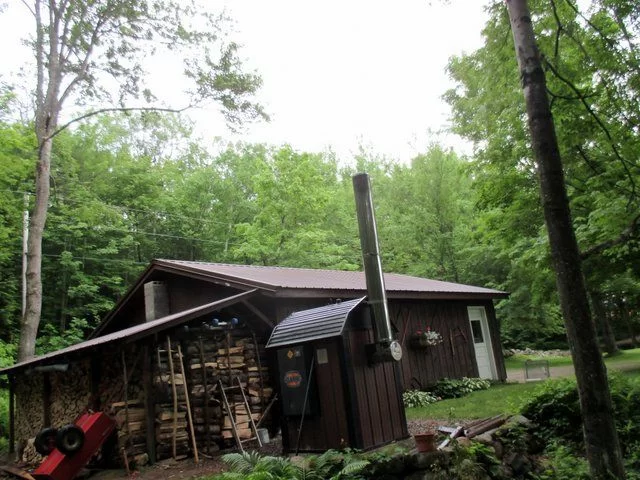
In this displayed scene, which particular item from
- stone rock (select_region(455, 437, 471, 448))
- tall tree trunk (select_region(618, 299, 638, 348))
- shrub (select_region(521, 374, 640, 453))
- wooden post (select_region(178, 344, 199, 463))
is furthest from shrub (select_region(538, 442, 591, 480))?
tall tree trunk (select_region(618, 299, 638, 348))

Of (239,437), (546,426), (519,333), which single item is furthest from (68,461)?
(519,333)

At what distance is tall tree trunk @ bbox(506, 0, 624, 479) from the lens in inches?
173

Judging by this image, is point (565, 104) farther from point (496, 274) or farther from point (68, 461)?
point (496, 274)

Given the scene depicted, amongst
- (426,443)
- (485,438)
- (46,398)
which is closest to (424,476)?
(426,443)

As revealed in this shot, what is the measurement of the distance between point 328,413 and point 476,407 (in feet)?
12.7

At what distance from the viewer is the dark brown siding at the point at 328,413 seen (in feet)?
19.7

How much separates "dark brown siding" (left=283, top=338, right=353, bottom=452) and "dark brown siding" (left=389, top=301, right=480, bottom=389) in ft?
16.2

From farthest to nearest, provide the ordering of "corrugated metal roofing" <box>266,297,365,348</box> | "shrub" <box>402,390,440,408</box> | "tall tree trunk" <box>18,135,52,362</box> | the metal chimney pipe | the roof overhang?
"tall tree trunk" <box>18,135,52,362</box>, "shrub" <box>402,390,440,408</box>, the roof overhang, the metal chimney pipe, "corrugated metal roofing" <box>266,297,365,348</box>

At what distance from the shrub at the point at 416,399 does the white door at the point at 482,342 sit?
3.59 m

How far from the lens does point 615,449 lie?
14.4 feet

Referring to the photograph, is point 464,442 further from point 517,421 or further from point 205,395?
point 205,395

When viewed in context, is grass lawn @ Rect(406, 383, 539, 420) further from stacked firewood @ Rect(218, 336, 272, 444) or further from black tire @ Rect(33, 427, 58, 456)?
black tire @ Rect(33, 427, 58, 456)

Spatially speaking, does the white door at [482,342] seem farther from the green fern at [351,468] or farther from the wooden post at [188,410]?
the green fern at [351,468]

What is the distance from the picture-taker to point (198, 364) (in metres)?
8.16
